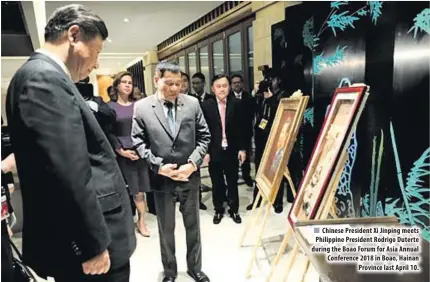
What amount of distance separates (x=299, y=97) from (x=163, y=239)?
3.91ft

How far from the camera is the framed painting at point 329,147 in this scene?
1.30 metres

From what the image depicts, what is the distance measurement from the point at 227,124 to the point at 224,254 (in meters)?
1.18

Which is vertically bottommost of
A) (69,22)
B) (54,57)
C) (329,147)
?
(329,147)

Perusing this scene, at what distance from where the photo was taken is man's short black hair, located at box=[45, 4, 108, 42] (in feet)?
3.59

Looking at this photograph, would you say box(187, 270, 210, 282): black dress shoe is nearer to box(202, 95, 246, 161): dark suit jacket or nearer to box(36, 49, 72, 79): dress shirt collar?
box(202, 95, 246, 161): dark suit jacket

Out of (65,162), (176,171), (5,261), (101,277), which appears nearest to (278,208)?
(176,171)

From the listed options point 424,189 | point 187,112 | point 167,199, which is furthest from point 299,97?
point 167,199

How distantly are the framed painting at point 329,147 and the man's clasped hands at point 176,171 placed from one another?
0.67 metres

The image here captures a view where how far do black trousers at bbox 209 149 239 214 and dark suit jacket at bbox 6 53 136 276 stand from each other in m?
2.13

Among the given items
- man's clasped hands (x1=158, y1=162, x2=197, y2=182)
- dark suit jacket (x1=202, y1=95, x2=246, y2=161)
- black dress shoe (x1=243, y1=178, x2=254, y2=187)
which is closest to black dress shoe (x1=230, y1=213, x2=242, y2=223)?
dark suit jacket (x1=202, y1=95, x2=246, y2=161)

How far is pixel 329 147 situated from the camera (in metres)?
1.44

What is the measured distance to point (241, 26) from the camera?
18.7ft

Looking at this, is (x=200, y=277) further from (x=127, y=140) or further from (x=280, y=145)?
(x=127, y=140)

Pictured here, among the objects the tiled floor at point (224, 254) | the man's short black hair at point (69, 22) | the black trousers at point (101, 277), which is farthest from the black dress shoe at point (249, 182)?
the man's short black hair at point (69, 22)
